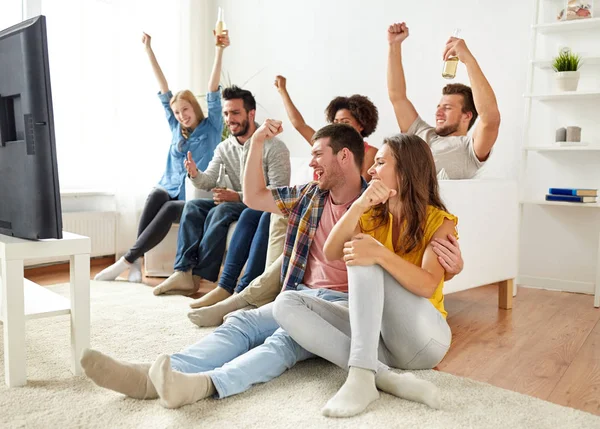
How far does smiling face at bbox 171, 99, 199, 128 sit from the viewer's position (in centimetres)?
358

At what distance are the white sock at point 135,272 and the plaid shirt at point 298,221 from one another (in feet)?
4.64

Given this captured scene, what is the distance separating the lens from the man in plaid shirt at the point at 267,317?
1504 millimetres

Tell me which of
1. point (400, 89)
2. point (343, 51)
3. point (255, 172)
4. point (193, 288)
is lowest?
point (193, 288)

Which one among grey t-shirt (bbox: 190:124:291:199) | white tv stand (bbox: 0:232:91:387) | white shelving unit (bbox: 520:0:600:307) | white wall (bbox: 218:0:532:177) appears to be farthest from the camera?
white wall (bbox: 218:0:532:177)

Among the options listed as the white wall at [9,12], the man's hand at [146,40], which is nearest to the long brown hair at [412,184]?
the man's hand at [146,40]

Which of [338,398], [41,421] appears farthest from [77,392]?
[338,398]

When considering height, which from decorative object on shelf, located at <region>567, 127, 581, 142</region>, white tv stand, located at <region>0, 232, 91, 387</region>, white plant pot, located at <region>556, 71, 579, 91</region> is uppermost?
white plant pot, located at <region>556, 71, 579, 91</region>

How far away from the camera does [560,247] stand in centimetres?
348

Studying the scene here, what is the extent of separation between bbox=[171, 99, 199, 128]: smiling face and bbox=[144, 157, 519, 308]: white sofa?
83cm

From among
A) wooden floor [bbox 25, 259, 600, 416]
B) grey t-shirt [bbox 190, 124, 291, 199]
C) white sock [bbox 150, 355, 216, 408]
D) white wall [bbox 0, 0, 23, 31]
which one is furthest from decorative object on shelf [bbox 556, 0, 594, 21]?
white wall [bbox 0, 0, 23, 31]

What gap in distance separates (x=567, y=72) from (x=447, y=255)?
2.05 m

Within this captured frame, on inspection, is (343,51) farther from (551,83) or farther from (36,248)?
(36,248)

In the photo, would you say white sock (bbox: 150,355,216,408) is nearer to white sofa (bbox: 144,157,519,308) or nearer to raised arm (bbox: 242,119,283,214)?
raised arm (bbox: 242,119,283,214)

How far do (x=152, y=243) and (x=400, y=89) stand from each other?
162 cm
